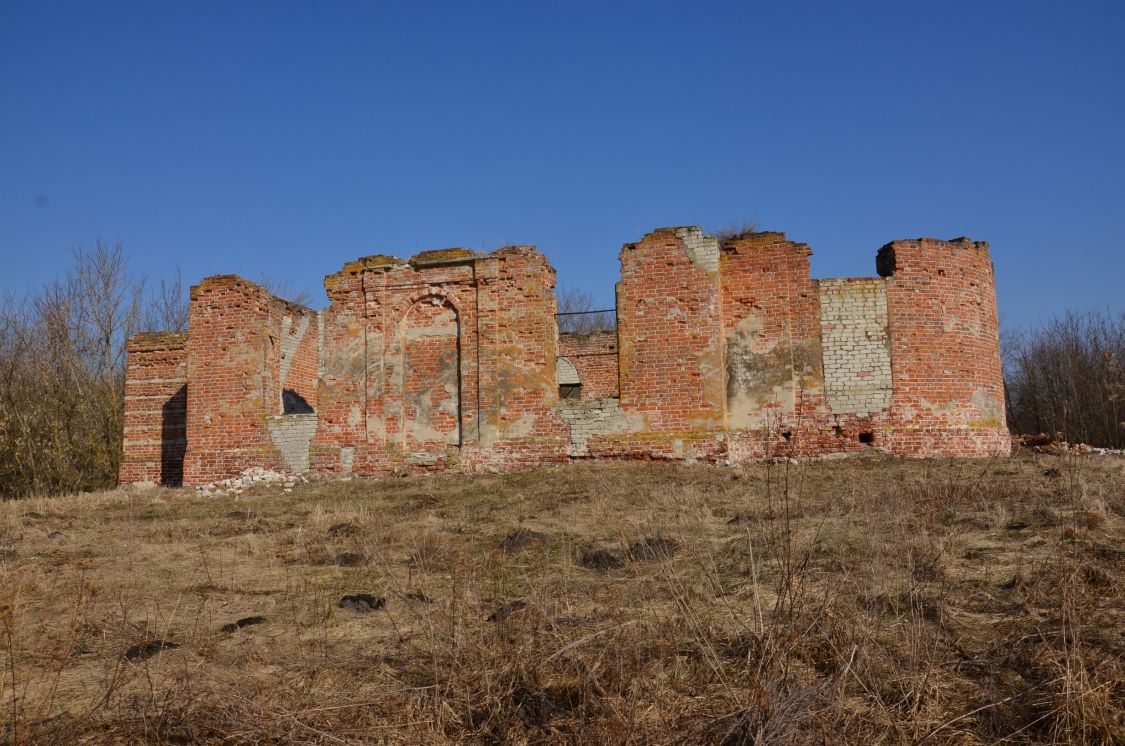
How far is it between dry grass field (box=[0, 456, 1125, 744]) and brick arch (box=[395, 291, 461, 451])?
17.9 feet

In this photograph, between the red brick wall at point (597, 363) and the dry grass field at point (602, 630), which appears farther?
the red brick wall at point (597, 363)

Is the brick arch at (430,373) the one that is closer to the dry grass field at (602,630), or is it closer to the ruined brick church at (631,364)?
the ruined brick church at (631,364)

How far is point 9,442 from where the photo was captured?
54.7ft

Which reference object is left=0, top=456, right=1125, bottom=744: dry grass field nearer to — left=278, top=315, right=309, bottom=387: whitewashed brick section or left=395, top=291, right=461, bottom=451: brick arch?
left=395, top=291, right=461, bottom=451: brick arch

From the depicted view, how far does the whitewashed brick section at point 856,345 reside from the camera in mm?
12500

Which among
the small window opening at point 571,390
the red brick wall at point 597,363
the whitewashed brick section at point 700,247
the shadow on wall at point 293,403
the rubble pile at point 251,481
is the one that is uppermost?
the whitewashed brick section at point 700,247

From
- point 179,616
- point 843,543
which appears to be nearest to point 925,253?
point 843,543

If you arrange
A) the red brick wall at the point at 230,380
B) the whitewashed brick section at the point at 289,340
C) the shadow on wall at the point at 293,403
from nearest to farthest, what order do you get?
the red brick wall at the point at 230,380
the whitewashed brick section at the point at 289,340
the shadow on wall at the point at 293,403

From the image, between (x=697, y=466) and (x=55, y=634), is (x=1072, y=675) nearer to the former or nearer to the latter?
(x=55, y=634)

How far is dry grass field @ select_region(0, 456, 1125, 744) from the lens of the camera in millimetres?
3240

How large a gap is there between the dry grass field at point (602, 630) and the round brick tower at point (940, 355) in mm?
4072

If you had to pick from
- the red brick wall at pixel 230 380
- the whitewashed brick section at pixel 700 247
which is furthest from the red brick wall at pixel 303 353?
the whitewashed brick section at pixel 700 247

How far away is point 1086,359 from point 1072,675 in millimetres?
25786

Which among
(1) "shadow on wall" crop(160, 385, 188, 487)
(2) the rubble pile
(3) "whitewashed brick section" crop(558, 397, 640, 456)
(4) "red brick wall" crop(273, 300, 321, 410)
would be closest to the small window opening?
(4) "red brick wall" crop(273, 300, 321, 410)
